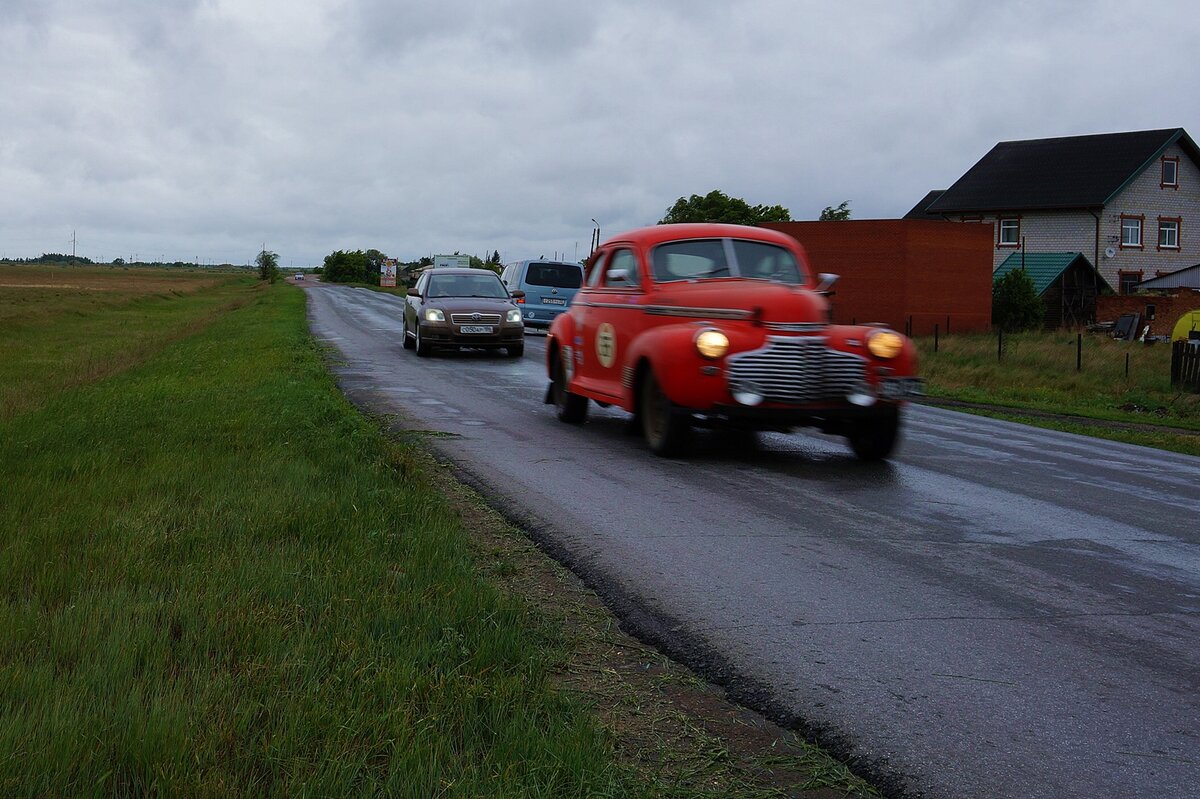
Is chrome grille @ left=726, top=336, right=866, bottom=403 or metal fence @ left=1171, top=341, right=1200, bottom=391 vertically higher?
chrome grille @ left=726, top=336, right=866, bottom=403

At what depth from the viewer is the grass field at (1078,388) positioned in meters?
15.0

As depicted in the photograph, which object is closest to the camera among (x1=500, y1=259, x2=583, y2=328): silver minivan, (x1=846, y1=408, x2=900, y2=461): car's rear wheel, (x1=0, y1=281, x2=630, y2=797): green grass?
(x1=0, y1=281, x2=630, y2=797): green grass

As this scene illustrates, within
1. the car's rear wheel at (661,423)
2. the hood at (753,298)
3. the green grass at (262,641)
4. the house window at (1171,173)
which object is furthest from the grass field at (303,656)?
the house window at (1171,173)

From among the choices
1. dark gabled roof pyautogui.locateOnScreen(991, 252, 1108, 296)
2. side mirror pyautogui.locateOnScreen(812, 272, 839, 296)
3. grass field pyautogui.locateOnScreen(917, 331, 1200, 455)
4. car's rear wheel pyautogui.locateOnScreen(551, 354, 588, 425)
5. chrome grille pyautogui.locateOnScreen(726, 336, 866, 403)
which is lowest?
grass field pyautogui.locateOnScreen(917, 331, 1200, 455)

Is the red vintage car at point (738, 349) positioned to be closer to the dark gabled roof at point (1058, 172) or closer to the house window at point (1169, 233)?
the dark gabled roof at point (1058, 172)

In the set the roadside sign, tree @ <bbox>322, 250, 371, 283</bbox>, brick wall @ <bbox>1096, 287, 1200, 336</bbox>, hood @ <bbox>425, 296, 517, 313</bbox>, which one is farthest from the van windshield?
tree @ <bbox>322, 250, 371, 283</bbox>

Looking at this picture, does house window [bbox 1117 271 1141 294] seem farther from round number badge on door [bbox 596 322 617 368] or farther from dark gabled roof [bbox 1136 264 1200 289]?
round number badge on door [bbox 596 322 617 368]

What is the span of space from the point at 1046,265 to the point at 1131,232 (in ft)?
19.7

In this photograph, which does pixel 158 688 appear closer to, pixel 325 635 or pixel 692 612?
pixel 325 635

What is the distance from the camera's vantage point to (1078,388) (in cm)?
2073

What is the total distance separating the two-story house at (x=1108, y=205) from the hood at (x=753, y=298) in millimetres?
49587

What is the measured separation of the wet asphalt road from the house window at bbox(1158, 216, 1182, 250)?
5261cm

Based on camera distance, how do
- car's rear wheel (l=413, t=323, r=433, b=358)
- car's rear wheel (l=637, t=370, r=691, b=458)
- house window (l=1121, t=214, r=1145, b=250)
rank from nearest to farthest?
car's rear wheel (l=637, t=370, r=691, b=458)
car's rear wheel (l=413, t=323, r=433, b=358)
house window (l=1121, t=214, r=1145, b=250)

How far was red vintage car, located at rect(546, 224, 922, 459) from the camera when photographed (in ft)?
28.4
